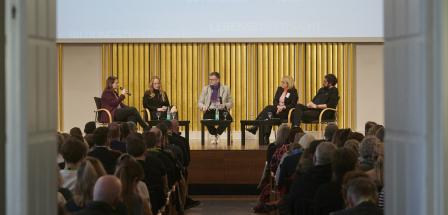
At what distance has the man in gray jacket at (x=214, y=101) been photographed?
13.9m

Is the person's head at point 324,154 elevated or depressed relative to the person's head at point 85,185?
elevated

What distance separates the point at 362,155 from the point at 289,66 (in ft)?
32.4

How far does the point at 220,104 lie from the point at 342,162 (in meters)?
8.32

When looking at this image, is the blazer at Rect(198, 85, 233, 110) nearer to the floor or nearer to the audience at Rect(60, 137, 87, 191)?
the floor

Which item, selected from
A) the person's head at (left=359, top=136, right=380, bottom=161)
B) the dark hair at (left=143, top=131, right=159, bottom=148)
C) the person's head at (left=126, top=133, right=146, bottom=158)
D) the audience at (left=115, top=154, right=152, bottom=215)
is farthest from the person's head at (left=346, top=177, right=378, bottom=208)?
the dark hair at (left=143, top=131, right=159, bottom=148)

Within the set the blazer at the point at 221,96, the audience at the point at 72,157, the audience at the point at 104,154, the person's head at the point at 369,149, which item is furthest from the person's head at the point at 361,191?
the blazer at the point at 221,96

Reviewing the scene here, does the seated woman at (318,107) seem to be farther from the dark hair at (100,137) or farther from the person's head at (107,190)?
the person's head at (107,190)

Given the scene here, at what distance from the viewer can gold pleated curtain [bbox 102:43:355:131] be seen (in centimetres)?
1641
